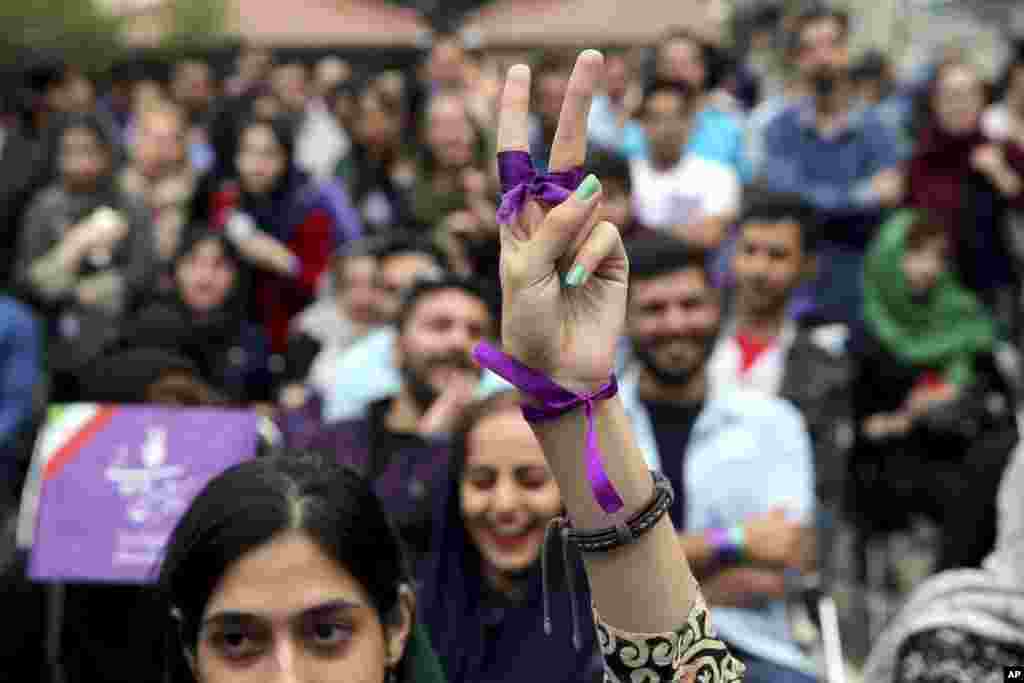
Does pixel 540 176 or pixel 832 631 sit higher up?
pixel 540 176

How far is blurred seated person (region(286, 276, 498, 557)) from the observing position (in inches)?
156

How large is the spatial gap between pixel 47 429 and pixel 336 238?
375 centimetres

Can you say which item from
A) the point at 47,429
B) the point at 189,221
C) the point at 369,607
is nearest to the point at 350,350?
the point at 47,429

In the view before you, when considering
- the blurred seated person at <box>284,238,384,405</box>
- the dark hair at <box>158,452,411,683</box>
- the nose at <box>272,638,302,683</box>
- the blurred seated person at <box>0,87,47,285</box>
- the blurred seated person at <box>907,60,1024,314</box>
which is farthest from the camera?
the blurred seated person at <box>0,87,47,285</box>

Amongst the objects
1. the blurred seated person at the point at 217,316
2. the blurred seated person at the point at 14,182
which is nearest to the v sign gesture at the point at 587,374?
the blurred seated person at the point at 217,316

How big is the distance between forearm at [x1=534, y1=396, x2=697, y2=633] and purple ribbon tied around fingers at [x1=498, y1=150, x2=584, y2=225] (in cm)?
24

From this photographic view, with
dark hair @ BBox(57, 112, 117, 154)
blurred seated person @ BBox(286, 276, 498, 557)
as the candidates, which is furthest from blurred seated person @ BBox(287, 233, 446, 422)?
dark hair @ BBox(57, 112, 117, 154)

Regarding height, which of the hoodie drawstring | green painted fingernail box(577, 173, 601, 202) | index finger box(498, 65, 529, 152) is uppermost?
index finger box(498, 65, 529, 152)

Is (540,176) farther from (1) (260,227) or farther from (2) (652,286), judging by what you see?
(1) (260,227)

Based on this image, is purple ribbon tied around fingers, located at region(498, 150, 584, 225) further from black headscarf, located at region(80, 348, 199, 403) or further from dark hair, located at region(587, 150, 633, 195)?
dark hair, located at region(587, 150, 633, 195)

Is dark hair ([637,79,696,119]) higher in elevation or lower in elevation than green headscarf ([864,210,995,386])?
higher

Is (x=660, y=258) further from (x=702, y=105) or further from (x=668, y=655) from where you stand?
(x=702, y=105)

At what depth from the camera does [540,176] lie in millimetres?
1889

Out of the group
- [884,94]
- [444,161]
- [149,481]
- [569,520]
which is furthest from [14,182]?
[569,520]
